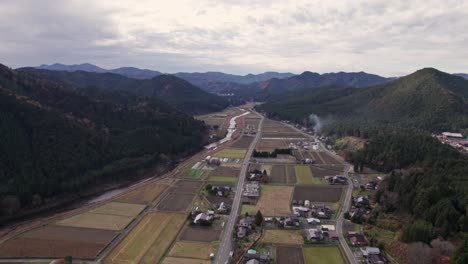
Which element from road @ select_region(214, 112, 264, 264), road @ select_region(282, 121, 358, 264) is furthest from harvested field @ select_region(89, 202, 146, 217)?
road @ select_region(282, 121, 358, 264)

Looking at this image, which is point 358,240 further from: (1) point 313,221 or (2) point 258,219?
(2) point 258,219

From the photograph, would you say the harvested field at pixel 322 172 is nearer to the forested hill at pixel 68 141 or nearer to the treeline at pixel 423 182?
the treeline at pixel 423 182

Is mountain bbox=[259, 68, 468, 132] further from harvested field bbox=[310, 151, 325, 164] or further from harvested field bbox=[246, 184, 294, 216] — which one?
harvested field bbox=[246, 184, 294, 216]

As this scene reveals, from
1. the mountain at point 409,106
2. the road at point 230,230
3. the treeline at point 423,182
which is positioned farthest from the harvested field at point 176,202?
the mountain at point 409,106

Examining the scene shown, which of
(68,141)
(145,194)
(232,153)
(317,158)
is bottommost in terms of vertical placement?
(145,194)

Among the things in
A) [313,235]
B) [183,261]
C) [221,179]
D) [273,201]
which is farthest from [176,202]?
[313,235]
